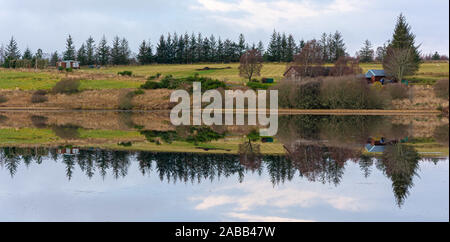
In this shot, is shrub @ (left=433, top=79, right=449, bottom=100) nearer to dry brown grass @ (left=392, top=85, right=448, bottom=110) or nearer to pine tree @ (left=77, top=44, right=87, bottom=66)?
dry brown grass @ (left=392, top=85, right=448, bottom=110)

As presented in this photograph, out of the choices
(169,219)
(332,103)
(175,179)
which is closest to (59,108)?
(332,103)

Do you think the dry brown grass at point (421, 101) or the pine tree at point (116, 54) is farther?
the pine tree at point (116, 54)

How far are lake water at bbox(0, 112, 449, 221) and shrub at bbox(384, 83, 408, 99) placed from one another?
26414 mm

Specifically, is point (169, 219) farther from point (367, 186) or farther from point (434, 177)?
point (434, 177)

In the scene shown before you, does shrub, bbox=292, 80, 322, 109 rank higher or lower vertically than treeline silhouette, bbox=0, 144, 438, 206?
higher

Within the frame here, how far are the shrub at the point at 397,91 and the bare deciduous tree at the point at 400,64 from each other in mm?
13845

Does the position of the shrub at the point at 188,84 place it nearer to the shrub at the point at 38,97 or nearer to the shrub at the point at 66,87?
the shrub at the point at 66,87

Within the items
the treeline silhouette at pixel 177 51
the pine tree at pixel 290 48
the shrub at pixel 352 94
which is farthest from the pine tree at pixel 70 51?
the shrub at pixel 352 94

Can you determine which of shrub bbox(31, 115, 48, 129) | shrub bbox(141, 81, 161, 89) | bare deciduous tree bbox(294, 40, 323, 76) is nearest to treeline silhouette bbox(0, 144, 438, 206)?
shrub bbox(31, 115, 48, 129)

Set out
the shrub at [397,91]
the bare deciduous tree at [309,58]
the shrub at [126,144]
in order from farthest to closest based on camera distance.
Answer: the bare deciduous tree at [309,58] → the shrub at [397,91] → the shrub at [126,144]

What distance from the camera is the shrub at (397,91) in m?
45.4

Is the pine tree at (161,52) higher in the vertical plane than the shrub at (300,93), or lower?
higher

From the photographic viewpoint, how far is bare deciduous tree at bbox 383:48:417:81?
5944cm

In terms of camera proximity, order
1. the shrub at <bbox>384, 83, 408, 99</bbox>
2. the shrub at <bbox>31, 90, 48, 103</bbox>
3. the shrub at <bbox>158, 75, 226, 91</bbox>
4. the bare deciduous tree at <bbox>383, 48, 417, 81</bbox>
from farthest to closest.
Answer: the bare deciduous tree at <bbox>383, 48, 417, 81</bbox> → the shrub at <bbox>158, 75, 226, 91</bbox> → the shrub at <bbox>31, 90, 48, 103</bbox> → the shrub at <bbox>384, 83, 408, 99</bbox>
